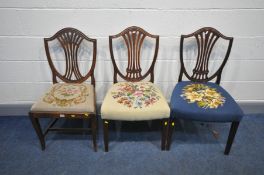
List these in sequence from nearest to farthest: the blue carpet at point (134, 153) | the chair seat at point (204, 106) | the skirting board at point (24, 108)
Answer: the chair seat at point (204, 106)
the blue carpet at point (134, 153)
the skirting board at point (24, 108)

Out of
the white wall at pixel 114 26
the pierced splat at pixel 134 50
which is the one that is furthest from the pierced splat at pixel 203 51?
the pierced splat at pixel 134 50

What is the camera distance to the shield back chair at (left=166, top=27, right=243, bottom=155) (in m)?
1.58

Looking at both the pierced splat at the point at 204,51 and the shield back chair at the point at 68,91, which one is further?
the pierced splat at the point at 204,51

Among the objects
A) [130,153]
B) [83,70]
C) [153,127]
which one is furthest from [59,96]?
[153,127]

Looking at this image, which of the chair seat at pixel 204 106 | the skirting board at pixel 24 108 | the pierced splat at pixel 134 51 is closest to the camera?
the chair seat at pixel 204 106

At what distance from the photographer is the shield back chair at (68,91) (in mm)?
1613

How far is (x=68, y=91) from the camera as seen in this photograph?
1775mm

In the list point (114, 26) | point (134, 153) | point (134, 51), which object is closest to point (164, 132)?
point (134, 153)

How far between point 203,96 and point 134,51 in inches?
26.7

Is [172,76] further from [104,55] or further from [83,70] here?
[83,70]

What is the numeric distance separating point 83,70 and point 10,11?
0.77 m

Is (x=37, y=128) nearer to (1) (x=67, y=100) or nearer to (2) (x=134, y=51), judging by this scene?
(1) (x=67, y=100)

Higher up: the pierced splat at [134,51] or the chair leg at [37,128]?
the pierced splat at [134,51]

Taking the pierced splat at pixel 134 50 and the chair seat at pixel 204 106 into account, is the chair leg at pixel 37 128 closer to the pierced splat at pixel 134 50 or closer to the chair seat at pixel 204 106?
the pierced splat at pixel 134 50
